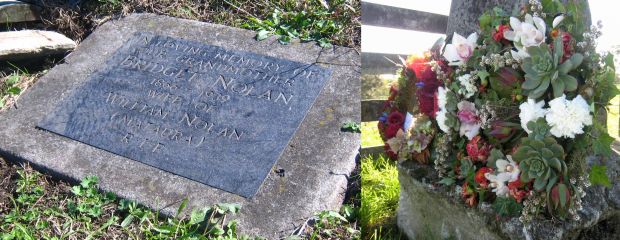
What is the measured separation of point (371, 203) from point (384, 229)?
0.38 feet

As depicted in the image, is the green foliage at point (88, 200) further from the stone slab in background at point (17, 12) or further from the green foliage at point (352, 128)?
the stone slab in background at point (17, 12)

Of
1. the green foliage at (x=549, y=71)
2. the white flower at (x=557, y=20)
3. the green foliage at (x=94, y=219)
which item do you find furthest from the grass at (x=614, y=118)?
the green foliage at (x=94, y=219)

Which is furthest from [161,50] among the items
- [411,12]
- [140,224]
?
[411,12]

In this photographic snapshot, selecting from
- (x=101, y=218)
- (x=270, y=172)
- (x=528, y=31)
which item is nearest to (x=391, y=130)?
(x=528, y=31)

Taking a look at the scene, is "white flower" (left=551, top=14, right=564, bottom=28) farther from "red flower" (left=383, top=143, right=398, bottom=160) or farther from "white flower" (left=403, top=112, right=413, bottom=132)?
"red flower" (left=383, top=143, right=398, bottom=160)

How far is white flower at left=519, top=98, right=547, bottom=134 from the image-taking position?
1624 millimetres

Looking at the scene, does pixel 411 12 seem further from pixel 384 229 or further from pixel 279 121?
pixel 279 121

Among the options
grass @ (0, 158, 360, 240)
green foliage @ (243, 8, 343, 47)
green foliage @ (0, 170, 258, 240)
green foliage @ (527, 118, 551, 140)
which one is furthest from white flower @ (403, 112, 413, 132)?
green foliage @ (243, 8, 343, 47)

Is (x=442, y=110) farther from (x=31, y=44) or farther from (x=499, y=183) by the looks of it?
(x=31, y=44)

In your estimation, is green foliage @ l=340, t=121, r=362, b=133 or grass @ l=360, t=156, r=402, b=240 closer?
grass @ l=360, t=156, r=402, b=240

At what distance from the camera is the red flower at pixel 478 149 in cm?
188

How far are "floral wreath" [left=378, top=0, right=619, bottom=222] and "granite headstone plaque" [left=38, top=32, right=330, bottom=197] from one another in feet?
3.89

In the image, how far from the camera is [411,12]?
154 centimetres

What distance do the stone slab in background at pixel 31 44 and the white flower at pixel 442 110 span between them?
3.30m
